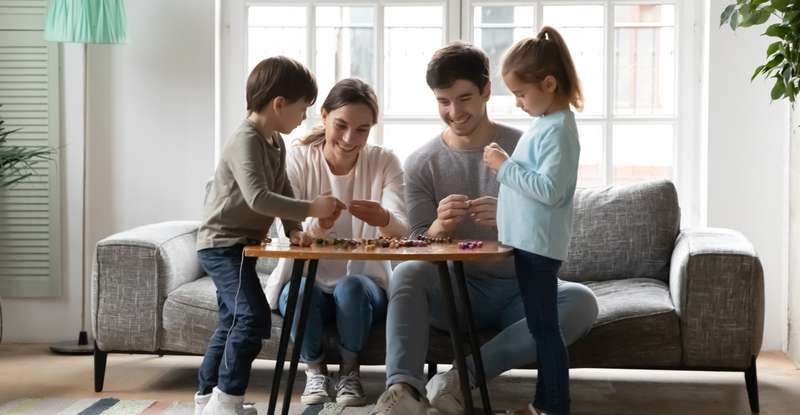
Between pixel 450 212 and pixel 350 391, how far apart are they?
2.26 ft

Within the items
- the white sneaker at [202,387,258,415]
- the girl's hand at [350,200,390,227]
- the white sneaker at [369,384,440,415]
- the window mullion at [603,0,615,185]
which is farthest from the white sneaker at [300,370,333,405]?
the window mullion at [603,0,615,185]

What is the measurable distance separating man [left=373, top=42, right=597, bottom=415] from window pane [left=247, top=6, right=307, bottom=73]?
1309 millimetres

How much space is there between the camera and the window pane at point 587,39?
468 centimetres

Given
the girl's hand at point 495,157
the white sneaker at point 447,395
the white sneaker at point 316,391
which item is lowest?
the white sneaker at point 316,391

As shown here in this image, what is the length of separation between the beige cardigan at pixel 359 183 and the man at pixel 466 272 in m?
0.07

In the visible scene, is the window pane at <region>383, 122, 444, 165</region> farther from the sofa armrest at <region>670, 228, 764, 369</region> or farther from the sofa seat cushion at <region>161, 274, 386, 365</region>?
the sofa armrest at <region>670, 228, 764, 369</region>

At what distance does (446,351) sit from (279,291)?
527mm

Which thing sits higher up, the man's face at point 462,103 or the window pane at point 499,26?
the window pane at point 499,26

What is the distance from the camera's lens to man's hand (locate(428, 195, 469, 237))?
3.20m

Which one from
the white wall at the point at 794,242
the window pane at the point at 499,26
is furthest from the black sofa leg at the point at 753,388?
the window pane at the point at 499,26

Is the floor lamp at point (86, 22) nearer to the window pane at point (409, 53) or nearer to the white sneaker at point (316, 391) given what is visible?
the window pane at point (409, 53)

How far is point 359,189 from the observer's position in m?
3.58

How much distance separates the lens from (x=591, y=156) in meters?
4.72

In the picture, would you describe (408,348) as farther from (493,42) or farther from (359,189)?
(493,42)
